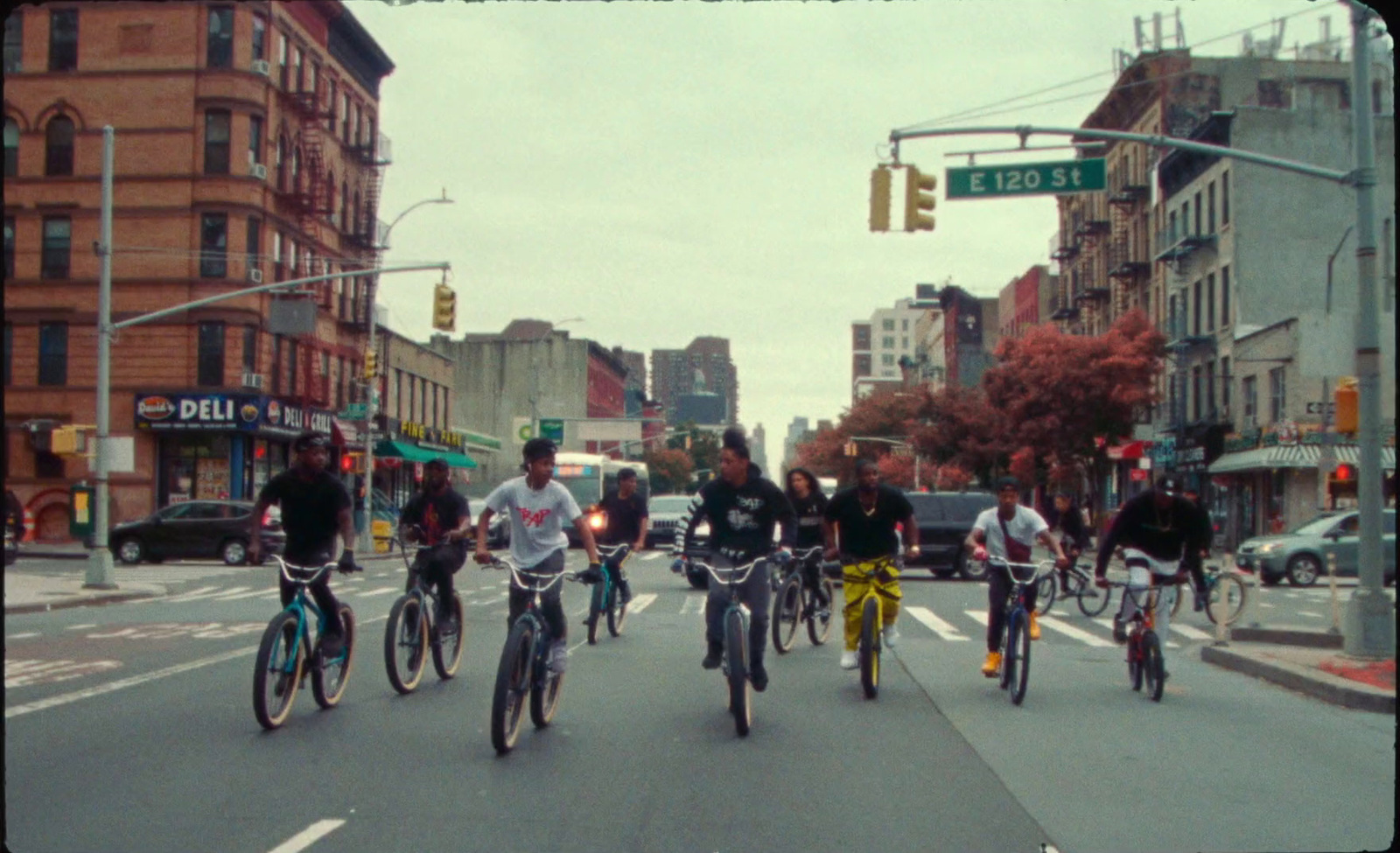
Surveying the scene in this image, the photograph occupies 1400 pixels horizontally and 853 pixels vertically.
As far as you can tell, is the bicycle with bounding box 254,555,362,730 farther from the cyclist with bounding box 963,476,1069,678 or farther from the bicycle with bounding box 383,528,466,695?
the cyclist with bounding box 963,476,1069,678

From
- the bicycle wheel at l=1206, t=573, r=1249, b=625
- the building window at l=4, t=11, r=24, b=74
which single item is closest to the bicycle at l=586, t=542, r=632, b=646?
the bicycle wheel at l=1206, t=573, r=1249, b=625

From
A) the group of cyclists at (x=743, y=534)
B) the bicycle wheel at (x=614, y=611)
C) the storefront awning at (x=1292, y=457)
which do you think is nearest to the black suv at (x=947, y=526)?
the storefront awning at (x=1292, y=457)

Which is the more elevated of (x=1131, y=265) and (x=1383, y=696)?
(x=1131, y=265)

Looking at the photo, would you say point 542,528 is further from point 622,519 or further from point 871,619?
point 622,519

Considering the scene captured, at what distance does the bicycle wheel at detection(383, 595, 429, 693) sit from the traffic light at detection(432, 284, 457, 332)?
60.0 feet

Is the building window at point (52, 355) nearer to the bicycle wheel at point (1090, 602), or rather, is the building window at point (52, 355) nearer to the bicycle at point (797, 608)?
the bicycle wheel at point (1090, 602)

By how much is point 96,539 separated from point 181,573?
722cm

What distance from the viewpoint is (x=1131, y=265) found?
2327 inches

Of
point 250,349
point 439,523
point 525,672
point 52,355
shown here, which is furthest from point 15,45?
point 525,672

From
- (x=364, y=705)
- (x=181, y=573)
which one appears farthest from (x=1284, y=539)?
(x=364, y=705)

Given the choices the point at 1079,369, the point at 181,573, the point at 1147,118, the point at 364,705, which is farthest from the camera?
the point at 1147,118

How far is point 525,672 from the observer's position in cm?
963

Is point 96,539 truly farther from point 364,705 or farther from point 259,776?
point 259,776

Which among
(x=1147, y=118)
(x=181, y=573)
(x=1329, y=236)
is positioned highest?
(x=1147, y=118)
